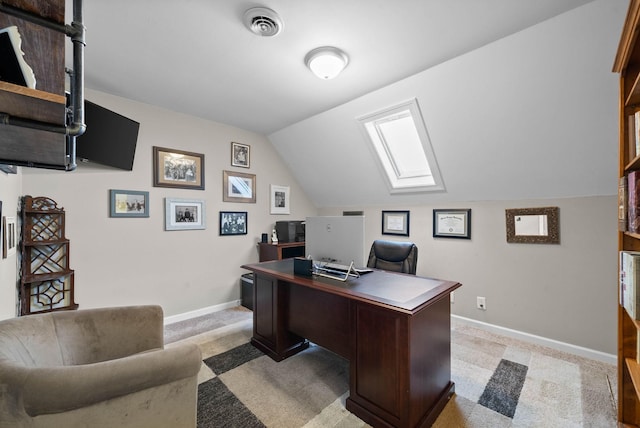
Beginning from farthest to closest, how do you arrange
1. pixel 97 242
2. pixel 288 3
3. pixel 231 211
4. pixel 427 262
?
pixel 231 211 < pixel 427 262 < pixel 97 242 < pixel 288 3

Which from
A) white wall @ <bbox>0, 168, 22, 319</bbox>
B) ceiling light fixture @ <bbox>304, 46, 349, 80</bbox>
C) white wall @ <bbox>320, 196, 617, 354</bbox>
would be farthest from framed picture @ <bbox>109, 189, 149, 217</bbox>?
white wall @ <bbox>320, 196, 617, 354</bbox>

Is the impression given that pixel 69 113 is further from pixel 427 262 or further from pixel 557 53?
pixel 427 262

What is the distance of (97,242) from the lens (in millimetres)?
2689

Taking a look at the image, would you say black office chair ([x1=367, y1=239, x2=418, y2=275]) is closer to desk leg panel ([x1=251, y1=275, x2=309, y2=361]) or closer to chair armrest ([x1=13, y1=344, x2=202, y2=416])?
desk leg panel ([x1=251, y1=275, x2=309, y2=361])

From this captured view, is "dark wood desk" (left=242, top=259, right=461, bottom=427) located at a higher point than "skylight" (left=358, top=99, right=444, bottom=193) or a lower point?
lower

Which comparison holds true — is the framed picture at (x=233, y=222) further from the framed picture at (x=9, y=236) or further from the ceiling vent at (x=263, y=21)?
the ceiling vent at (x=263, y=21)

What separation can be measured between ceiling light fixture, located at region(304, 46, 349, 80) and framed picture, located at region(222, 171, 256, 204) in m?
2.00

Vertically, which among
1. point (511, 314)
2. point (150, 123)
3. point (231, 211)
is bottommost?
point (511, 314)

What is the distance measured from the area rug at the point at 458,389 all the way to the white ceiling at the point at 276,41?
2.51 m

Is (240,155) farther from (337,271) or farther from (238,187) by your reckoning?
(337,271)

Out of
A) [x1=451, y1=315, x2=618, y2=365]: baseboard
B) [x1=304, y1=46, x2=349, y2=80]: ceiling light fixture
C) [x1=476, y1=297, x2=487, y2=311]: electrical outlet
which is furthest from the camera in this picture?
[x1=476, y1=297, x2=487, y2=311]: electrical outlet

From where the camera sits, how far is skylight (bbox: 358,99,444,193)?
9.46ft

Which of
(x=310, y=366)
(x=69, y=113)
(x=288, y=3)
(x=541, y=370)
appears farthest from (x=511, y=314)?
(x=69, y=113)

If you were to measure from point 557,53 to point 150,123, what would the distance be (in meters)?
3.76
